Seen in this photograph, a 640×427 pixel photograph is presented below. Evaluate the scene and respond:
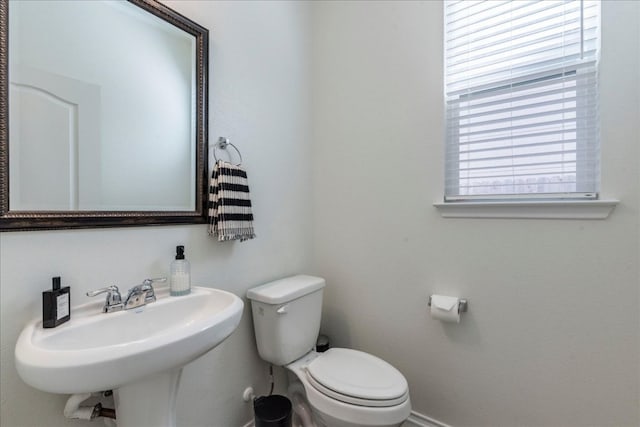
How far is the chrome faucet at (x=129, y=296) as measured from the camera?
0.93 metres

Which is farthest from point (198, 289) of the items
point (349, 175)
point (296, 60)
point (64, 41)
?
point (296, 60)

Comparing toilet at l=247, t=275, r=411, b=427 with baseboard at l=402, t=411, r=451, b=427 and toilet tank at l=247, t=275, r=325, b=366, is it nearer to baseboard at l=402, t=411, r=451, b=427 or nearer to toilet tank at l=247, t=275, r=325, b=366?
toilet tank at l=247, t=275, r=325, b=366

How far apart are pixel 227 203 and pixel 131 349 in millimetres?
667

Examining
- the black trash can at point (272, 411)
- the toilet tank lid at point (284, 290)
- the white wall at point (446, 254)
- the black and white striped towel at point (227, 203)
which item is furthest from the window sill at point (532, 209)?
the black trash can at point (272, 411)

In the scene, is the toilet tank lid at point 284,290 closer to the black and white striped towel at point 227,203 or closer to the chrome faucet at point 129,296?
the black and white striped towel at point 227,203

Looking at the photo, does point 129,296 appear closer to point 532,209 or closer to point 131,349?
point 131,349

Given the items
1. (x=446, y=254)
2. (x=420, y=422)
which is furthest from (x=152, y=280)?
(x=420, y=422)

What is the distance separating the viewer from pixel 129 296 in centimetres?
96

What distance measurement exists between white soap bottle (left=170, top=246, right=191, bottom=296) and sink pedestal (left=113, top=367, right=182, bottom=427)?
275 mm

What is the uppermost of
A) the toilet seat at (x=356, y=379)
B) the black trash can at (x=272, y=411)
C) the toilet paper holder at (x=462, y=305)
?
the toilet paper holder at (x=462, y=305)

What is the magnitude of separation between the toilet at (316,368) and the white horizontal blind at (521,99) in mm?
865

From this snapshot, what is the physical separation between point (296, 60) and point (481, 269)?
4.91 ft

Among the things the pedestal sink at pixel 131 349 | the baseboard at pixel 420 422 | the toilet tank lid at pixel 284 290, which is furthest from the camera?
the baseboard at pixel 420 422

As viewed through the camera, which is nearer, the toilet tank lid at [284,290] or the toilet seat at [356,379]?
the toilet seat at [356,379]
